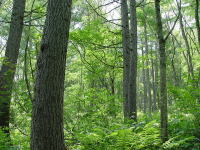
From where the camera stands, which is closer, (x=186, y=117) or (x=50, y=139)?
(x=50, y=139)

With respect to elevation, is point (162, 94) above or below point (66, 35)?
below

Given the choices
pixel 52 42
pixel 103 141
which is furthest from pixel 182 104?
pixel 52 42

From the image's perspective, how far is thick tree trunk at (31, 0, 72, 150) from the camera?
240 cm

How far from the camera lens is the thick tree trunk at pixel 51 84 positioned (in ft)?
7.88

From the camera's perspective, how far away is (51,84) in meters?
2.51

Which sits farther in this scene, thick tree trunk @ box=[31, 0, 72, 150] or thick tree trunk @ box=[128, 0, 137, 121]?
thick tree trunk @ box=[128, 0, 137, 121]

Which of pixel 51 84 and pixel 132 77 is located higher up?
pixel 132 77

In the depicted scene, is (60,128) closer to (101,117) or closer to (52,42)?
(52,42)

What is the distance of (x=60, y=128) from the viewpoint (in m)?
2.48

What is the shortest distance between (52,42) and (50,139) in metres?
1.24

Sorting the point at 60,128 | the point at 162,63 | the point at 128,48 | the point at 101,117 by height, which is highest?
the point at 128,48

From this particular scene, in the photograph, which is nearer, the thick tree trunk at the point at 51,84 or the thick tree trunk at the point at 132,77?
the thick tree trunk at the point at 51,84

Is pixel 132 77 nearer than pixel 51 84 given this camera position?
No

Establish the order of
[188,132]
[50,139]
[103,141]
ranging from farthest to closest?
[188,132]
[103,141]
[50,139]
